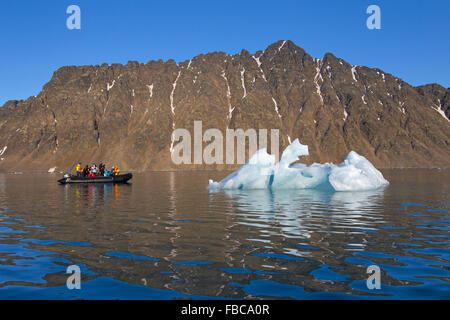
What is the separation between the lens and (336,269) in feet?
39.2

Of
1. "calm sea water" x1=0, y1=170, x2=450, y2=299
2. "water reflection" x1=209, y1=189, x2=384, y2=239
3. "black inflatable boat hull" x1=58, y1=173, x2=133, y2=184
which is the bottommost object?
Answer: "calm sea water" x1=0, y1=170, x2=450, y2=299

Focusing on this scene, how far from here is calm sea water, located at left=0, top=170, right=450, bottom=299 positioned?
1023 cm

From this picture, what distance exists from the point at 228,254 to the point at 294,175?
104 ft

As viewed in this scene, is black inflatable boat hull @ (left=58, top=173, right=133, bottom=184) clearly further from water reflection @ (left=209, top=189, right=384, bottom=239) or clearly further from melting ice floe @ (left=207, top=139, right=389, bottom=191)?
water reflection @ (left=209, top=189, right=384, bottom=239)

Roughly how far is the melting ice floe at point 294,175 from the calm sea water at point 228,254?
55.7 feet

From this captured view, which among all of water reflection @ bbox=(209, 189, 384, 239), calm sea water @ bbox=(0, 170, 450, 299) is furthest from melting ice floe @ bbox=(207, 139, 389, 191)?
calm sea water @ bbox=(0, 170, 450, 299)

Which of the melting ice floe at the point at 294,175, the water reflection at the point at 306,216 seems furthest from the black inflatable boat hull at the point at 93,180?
the water reflection at the point at 306,216

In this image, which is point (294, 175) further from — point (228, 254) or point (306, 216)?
point (228, 254)

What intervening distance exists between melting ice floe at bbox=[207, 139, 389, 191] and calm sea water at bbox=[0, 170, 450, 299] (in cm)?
1697

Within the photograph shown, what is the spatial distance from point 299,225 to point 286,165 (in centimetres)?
2336

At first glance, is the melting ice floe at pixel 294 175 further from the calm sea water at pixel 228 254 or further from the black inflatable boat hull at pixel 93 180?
the black inflatable boat hull at pixel 93 180

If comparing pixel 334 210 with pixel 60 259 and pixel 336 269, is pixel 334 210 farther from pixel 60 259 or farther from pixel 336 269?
pixel 60 259

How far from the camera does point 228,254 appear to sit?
46.1 ft
